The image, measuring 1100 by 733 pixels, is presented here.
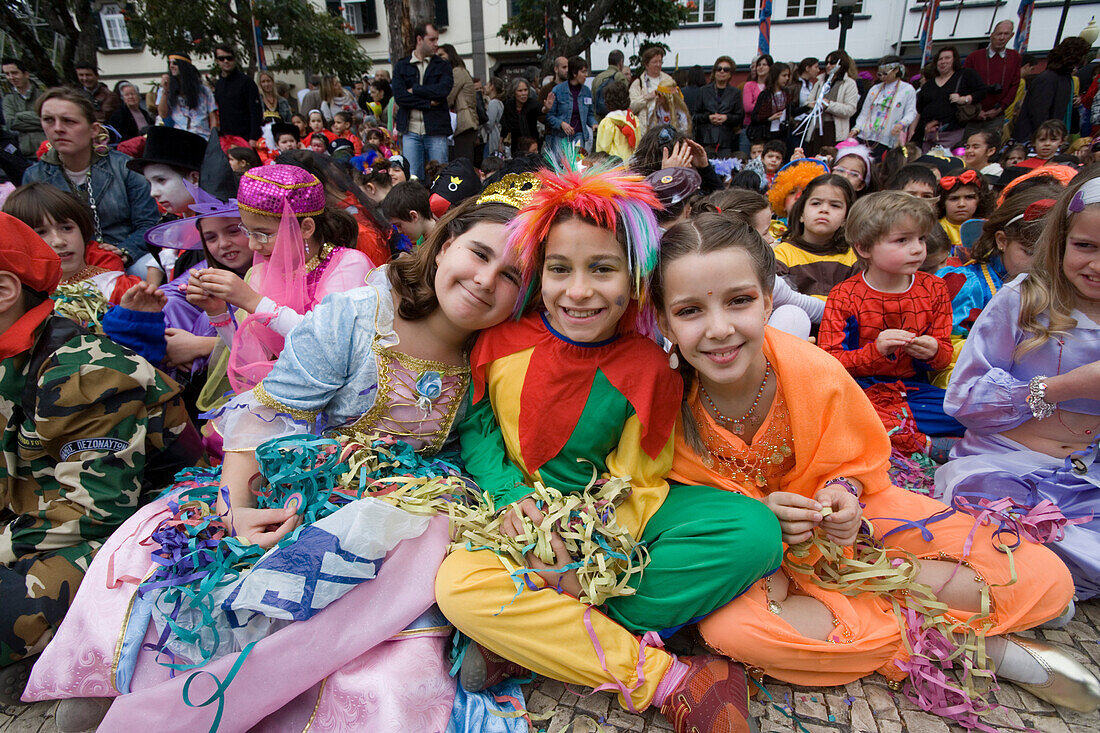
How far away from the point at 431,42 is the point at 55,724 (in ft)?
28.5

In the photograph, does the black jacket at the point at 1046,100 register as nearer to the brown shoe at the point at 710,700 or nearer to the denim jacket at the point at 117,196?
the brown shoe at the point at 710,700

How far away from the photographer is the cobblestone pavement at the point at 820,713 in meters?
1.80

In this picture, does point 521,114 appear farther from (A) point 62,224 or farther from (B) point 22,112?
(A) point 62,224

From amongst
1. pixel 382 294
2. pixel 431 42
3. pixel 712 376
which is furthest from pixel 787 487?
pixel 431 42

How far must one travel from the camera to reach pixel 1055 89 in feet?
25.2

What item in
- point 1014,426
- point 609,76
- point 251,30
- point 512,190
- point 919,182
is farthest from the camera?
point 251,30

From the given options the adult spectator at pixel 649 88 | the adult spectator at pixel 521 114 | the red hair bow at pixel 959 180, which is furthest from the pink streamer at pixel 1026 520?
the adult spectator at pixel 521 114

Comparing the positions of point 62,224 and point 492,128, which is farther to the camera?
point 492,128

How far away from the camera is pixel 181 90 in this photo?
888 cm

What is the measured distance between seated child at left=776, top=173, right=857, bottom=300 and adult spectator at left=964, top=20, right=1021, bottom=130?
643 cm

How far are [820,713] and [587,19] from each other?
16162 mm

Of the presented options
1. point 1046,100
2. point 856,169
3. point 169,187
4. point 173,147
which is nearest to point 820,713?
point 856,169

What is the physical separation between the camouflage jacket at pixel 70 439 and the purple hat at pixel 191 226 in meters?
1.14

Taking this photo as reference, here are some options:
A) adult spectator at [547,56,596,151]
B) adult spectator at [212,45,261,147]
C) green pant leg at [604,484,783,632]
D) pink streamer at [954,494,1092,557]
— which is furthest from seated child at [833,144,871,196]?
adult spectator at [212,45,261,147]
